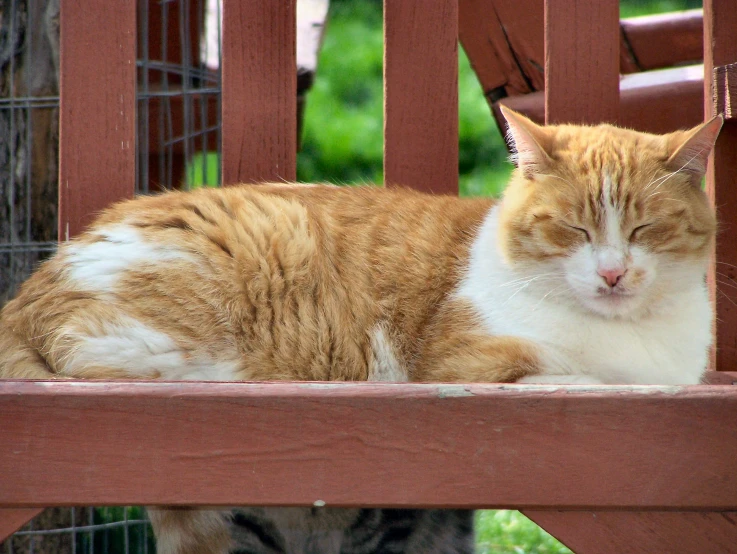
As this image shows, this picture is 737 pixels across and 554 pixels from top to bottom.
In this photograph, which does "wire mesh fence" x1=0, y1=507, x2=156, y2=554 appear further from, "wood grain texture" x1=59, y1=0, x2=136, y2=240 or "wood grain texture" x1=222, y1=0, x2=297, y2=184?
"wood grain texture" x1=222, y1=0, x2=297, y2=184

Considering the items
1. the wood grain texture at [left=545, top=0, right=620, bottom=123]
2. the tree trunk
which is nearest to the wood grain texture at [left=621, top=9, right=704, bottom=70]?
the wood grain texture at [left=545, top=0, right=620, bottom=123]

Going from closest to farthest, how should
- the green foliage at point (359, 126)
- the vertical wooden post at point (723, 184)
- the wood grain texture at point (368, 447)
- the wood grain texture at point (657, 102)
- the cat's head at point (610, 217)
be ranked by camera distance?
the wood grain texture at point (368, 447) < the cat's head at point (610, 217) < the vertical wooden post at point (723, 184) < the wood grain texture at point (657, 102) < the green foliage at point (359, 126)

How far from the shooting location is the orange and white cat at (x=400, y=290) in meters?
1.91

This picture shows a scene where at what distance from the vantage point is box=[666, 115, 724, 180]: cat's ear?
1896 mm

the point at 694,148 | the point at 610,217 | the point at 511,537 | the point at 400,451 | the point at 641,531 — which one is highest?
the point at 694,148

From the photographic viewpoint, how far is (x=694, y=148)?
6.45 ft

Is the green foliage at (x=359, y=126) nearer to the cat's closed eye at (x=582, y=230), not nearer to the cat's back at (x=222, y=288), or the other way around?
the cat's back at (x=222, y=288)

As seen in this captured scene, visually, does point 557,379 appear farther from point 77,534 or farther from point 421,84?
point 77,534

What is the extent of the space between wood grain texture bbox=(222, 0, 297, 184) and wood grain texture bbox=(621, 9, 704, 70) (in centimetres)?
161

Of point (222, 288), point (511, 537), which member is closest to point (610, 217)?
point (222, 288)

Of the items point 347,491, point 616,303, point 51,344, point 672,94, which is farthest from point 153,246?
point 672,94

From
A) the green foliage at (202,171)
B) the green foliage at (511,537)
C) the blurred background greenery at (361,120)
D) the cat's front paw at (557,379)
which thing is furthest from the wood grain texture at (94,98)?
the blurred background greenery at (361,120)

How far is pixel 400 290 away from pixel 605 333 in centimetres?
50

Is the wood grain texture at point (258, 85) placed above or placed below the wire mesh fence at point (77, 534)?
above
